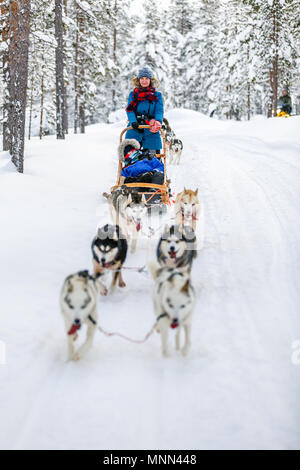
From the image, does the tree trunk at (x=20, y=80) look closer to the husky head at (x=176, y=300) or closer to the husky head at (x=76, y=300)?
the husky head at (x=76, y=300)

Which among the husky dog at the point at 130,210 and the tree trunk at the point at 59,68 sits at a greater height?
the tree trunk at the point at 59,68

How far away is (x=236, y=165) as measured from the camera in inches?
408

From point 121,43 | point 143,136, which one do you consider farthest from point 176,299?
point 121,43

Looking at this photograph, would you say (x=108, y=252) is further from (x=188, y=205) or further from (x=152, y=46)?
(x=152, y=46)

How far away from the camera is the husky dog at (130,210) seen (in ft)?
17.5

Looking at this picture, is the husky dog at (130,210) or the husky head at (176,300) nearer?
the husky head at (176,300)

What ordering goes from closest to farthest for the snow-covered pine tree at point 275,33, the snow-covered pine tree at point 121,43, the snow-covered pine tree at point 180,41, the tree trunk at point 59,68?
the tree trunk at point 59,68 → the snow-covered pine tree at point 275,33 → the snow-covered pine tree at point 121,43 → the snow-covered pine tree at point 180,41

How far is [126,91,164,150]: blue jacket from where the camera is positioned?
725 cm

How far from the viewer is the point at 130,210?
17.5ft

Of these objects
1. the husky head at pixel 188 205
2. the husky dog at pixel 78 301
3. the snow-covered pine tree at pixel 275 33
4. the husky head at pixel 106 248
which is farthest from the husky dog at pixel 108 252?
the snow-covered pine tree at pixel 275 33

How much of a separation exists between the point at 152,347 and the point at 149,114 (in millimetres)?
5252

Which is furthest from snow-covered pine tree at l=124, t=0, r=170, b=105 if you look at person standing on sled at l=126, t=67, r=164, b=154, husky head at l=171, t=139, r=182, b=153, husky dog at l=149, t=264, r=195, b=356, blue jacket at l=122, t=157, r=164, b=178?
husky dog at l=149, t=264, r=195, b=356
